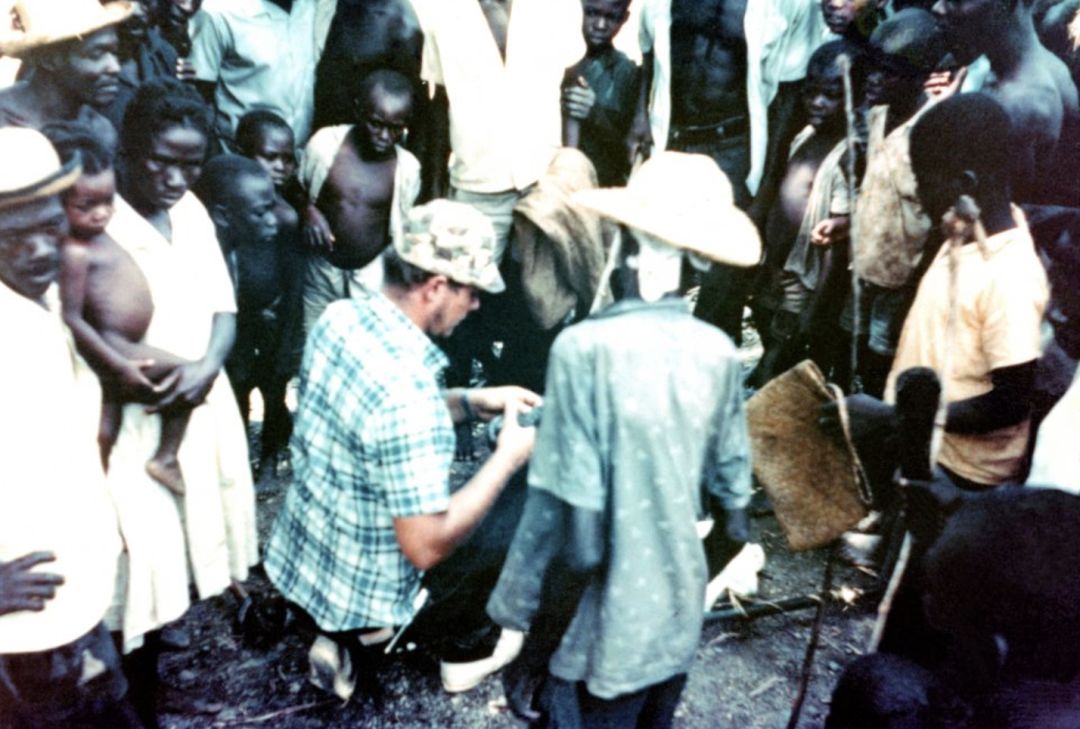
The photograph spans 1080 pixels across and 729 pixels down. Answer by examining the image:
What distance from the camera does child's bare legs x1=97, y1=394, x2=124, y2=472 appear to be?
2791 mm

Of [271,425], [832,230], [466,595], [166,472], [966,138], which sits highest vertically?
[966,138]

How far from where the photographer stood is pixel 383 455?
104 inches

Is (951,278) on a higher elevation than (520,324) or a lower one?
higher

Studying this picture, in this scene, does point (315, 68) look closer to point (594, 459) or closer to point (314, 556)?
point (314, 556)

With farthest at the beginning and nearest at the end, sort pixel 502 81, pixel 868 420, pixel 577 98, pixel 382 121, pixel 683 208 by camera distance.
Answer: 1. pixel 577 98
2. pixel 502 81
3. pixel 382 121
4. pixel 868 420
5. pixel 683 208

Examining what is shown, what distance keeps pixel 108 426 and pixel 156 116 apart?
1.22 metres

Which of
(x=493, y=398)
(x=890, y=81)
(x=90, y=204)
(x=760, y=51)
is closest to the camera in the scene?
(x=90, y=204)

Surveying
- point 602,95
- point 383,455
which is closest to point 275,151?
point 602,95

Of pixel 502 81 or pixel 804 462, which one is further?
pixel 502 81

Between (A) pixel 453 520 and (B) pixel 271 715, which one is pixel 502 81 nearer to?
(A) pixel 453 520

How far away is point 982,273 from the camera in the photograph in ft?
9.54

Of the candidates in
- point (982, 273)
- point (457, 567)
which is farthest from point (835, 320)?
point (457, 567)

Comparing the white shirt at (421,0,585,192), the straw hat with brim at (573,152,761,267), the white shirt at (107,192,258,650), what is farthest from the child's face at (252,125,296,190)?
the straw hat with brim at (573,152,761,267)

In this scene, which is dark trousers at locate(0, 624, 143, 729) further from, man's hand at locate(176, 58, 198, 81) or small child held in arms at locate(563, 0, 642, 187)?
small child held in arms at locate(563, 0, 642, 187)
